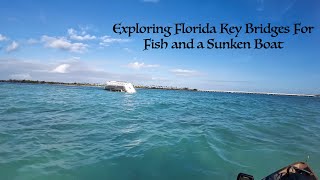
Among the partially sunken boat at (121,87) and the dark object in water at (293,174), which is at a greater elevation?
the partially sunken boat at (121,87)

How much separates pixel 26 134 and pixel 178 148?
879cm

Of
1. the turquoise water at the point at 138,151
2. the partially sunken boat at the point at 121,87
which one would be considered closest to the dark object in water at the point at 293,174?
the turquoise water at the point at 138,151

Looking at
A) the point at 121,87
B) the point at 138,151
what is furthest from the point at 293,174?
the point at 121,87

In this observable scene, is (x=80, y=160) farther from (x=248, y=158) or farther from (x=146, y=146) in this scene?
(x=248, y=158)

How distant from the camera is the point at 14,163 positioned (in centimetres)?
953

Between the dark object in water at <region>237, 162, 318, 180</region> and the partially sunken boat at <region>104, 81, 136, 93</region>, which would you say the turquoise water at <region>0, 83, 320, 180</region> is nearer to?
the dark object in water at <region>237, 162, 318, 180</region>

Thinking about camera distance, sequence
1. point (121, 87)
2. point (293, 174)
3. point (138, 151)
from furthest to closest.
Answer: point (121, 87)
point (138, 151)
point (293, 174)

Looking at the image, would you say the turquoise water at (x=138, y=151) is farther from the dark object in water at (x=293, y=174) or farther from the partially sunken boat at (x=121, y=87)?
the partially sunken boat at (x=121, y=87)

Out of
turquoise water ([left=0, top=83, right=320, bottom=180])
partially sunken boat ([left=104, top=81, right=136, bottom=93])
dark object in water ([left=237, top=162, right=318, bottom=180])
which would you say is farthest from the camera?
partially sunken boat ([left=104, top=81, right=136, bottom=93])

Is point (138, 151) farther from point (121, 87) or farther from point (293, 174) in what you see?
point (121, 87)

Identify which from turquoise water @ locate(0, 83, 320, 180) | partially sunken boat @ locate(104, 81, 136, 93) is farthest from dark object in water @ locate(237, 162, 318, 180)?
partially sunken boat @ locate(104, 81, 136, 93)

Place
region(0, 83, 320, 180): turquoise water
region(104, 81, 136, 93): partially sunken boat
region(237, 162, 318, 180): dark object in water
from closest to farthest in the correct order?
region(237, 162, 318, 180): dark object in water
region(0, 83, 320, 180): turquoise water
region(104, 81, 136, 93): partially sunken boat

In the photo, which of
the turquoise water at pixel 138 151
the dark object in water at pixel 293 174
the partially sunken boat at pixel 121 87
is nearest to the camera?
the dark object in water at pixel 293 174

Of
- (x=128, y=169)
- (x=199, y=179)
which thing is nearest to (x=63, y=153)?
(x=128, y=169)
